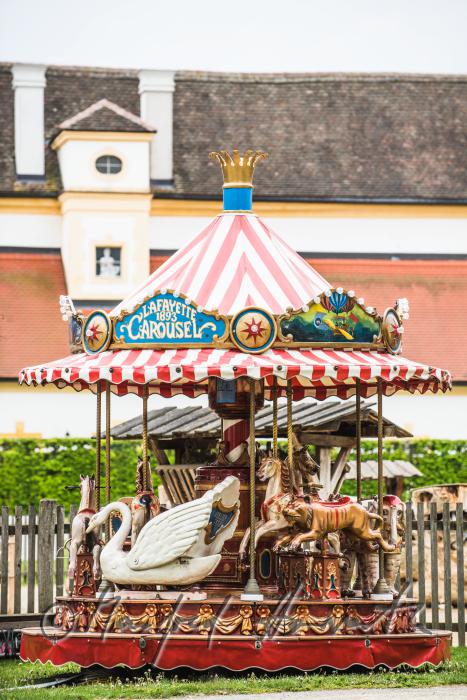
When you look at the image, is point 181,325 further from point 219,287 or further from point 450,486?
point 450,486

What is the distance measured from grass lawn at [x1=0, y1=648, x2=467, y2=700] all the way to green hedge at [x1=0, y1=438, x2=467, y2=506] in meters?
19.0

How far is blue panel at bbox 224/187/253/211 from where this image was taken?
17547mm

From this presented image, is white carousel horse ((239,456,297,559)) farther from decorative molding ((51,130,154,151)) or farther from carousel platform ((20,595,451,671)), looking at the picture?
decorative molding ((51,130,154,151))

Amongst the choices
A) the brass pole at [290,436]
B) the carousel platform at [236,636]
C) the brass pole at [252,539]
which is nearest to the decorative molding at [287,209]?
the brass pole at [290,436]

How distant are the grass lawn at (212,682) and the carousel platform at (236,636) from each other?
0.13 metres

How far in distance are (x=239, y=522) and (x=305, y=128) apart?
32284 millimetres

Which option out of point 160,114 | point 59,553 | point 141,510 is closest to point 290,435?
point 141,510

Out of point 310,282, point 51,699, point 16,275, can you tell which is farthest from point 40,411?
point 51,699

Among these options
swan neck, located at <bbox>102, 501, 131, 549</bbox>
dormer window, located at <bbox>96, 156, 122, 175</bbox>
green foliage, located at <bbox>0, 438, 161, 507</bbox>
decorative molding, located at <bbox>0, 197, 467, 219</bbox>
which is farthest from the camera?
decorative molding, located at <bbox>0, 197, 467, 219</bbox>

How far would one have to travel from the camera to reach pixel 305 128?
47.9 m

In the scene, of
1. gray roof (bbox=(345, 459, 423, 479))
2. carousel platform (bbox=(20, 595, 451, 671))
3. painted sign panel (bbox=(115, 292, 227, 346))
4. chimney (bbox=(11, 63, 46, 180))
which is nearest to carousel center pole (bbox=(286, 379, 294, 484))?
painted sign panel (bbox=(115, 292, 227, 346))

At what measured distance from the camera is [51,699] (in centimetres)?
1337

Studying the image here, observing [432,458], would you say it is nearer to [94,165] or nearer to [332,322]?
[94,165]

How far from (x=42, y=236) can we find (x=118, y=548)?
29910 mm
